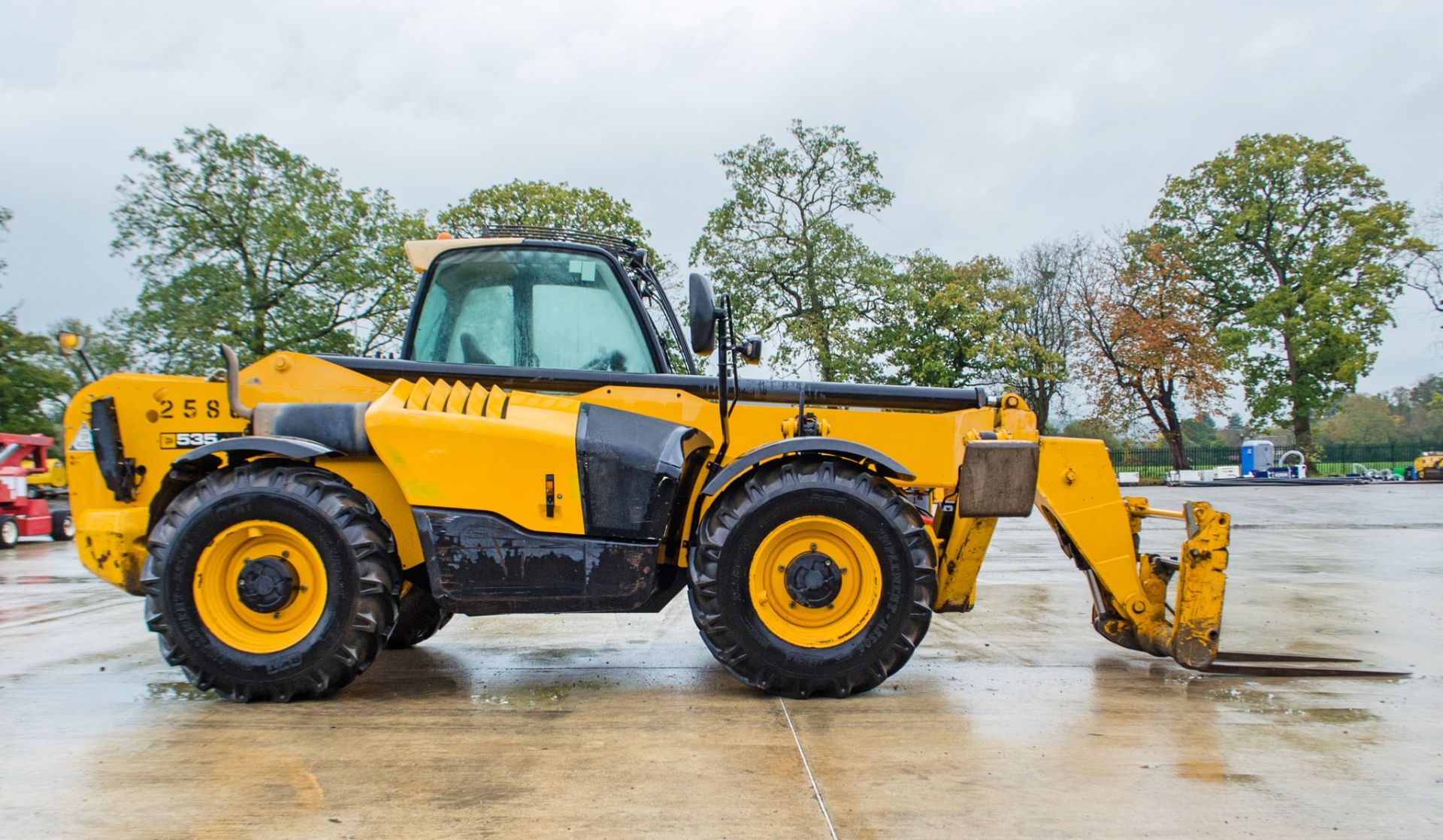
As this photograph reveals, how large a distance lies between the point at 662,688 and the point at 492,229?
2.77 meters

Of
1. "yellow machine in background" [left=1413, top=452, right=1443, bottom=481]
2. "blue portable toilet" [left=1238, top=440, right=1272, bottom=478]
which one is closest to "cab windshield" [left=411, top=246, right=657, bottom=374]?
"blue portable toilet" [left=1238, top=440, right=1272, bottom=478]

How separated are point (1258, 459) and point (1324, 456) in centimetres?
1444

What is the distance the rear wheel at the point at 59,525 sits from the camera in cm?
1716

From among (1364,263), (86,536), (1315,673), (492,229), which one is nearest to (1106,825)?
(1315,673)

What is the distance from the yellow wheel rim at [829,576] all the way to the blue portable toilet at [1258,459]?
4071cm

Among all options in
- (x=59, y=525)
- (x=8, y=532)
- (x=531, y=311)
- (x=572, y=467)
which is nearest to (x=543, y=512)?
(x=572, y=467)

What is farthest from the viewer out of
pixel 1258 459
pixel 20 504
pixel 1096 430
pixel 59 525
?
pixel 1096 430

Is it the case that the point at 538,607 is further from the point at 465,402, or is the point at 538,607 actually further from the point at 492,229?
the point at 492,229

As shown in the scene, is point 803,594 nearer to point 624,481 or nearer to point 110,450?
point 624,481

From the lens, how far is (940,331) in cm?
4062

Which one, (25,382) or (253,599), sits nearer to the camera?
(253,599)

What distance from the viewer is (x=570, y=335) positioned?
5.01m

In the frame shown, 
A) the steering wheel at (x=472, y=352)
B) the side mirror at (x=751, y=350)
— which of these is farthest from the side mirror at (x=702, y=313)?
the steering wheel at (x=472, y=352)

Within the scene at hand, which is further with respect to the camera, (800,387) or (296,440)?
(800,387)
